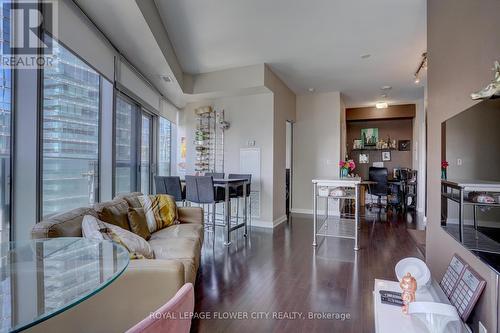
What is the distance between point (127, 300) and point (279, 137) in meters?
4.19

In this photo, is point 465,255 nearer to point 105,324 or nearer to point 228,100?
point 105,324

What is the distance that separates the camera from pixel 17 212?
1.70m

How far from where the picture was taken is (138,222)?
2328 millimetres

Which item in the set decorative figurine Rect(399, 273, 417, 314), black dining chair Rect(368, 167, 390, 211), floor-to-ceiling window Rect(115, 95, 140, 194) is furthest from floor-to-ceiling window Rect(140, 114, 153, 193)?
black dining chair Rect(368, 167, 390, 211)

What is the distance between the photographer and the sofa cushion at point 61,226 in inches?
55.2

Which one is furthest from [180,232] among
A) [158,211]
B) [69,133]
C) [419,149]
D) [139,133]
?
[419,149]

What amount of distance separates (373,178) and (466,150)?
5.89m

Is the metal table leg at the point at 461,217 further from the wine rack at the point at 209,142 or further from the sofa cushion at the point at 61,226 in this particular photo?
the wine rack at the point at 209,142

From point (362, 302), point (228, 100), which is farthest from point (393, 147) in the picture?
point (362, 302)

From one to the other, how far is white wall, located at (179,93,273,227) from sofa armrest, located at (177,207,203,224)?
6.47 ft

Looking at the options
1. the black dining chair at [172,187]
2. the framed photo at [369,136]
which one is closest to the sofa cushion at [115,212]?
the black dining chair at [172,187]

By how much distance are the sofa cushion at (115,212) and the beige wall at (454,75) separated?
7.73 ft

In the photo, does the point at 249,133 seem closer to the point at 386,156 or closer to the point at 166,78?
the point at 166,78

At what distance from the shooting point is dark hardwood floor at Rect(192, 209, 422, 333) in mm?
1848
